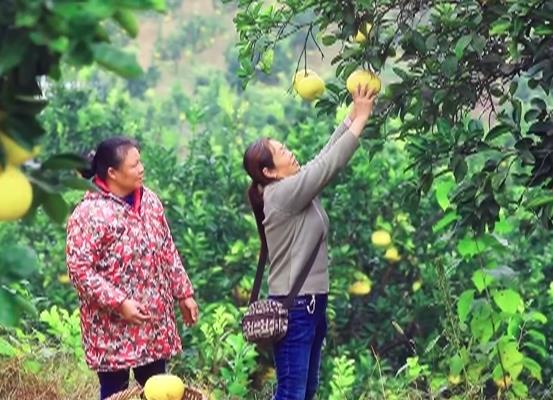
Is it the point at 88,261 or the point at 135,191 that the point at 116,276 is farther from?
the point at 135,191

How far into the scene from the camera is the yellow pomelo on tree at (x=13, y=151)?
2.05 m

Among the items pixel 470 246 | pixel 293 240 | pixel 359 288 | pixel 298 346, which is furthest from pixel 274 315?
pixel 359 288

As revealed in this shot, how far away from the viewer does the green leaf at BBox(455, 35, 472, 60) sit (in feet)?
12.5

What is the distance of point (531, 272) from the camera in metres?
7.59

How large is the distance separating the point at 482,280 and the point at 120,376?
142cm

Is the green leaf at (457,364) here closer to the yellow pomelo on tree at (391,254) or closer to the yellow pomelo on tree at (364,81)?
the yellow pomelo on tree at (364,81)

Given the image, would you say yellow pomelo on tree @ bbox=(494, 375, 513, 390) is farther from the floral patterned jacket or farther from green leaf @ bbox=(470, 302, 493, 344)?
the floral patterned jacket

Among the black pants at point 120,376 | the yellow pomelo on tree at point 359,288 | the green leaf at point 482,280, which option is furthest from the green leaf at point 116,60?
the yellow pomelo on tree at point 359,288

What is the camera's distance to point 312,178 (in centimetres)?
442

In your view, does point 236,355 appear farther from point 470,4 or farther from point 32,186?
point 32,186

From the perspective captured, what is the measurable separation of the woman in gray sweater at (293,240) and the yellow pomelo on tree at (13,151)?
7.87ft

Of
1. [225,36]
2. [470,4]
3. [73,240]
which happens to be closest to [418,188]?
[470,4]

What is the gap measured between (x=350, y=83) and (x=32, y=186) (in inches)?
86.6

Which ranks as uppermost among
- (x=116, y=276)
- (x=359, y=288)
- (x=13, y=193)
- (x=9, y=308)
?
(x=359, y=288)
